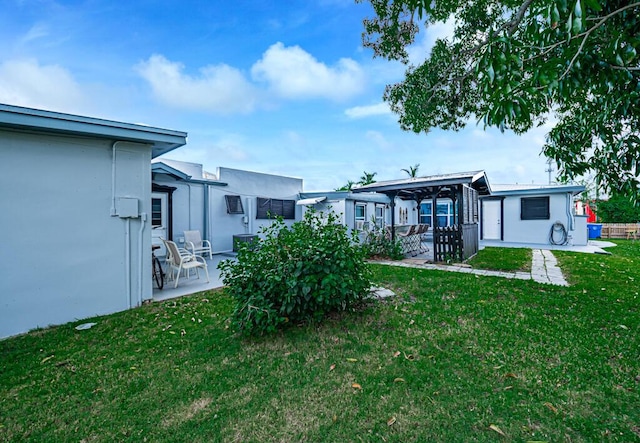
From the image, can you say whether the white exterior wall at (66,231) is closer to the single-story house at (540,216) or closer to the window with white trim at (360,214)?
the window with white trim at (360,214)

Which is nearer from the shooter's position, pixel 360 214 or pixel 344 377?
pixel 344 377

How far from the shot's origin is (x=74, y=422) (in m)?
2.07

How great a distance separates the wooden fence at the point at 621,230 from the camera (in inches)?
681

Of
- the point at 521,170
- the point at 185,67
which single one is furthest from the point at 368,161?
the point at 185,67

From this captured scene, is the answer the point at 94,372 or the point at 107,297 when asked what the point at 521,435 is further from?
the point at 107,297

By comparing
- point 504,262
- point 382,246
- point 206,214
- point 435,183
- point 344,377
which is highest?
point 435,183

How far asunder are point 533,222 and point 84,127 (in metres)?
16.3

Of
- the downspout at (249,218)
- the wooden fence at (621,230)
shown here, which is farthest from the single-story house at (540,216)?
the downspout at (249,218)

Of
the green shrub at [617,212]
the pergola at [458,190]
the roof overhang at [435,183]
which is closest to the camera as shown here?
the roof overhang at [435,183]

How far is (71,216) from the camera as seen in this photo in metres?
4.07

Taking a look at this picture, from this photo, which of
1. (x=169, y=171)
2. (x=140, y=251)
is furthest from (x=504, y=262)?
(x=169, y=171)

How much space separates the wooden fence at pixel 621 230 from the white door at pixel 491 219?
8.93m

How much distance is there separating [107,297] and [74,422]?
110 inches

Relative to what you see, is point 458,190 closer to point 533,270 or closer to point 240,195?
point 533,270
